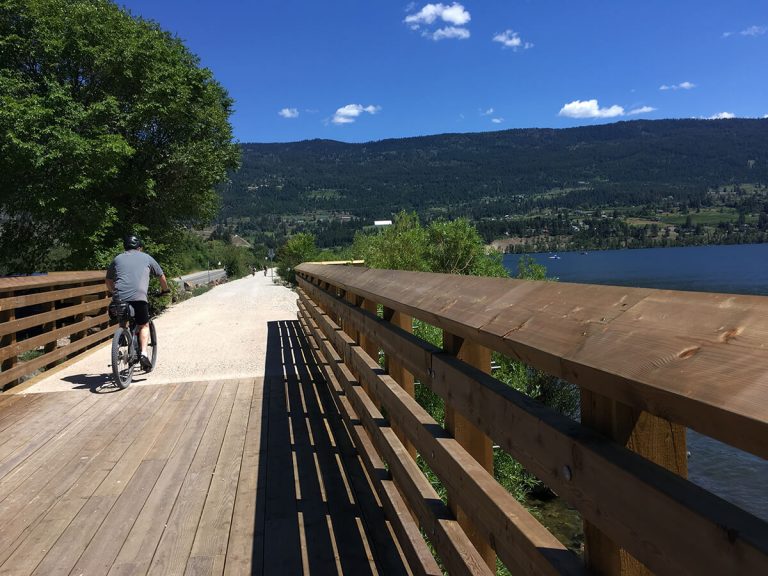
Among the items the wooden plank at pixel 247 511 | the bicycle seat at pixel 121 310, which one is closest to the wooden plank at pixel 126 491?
the wooden plank at pixel 247 511

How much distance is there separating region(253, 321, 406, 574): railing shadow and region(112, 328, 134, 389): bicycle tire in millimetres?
1737

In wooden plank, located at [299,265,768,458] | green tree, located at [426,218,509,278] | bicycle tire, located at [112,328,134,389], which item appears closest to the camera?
wooden plank, located at [299,265,768,458]

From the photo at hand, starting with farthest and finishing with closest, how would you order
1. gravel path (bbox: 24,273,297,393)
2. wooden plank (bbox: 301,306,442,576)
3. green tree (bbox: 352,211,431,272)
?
green tree (bbox: 352,211,431,272), gravel path (bbox: 24,273,297,393), wooden plank (bbox: 301,306,442,576)

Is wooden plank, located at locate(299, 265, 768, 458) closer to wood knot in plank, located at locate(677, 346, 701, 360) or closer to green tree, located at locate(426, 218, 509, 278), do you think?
wood knot in plank, located at locate(677, 346, 701, 360)

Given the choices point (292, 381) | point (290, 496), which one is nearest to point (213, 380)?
point (292, 381)

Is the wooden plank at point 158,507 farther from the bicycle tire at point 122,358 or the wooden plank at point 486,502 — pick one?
the bicycle tire at point 122,358

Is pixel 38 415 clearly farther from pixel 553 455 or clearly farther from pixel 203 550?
pixel 553 455

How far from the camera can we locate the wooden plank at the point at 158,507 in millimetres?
2934

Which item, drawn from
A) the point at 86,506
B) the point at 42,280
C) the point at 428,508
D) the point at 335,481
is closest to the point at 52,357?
the point at 42,280

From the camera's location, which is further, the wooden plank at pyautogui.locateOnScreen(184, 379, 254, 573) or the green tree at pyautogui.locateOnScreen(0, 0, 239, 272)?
the green tree at pyautogui.locateOnScreen(0, 0, 239, 272)

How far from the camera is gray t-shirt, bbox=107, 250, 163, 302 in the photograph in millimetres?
6988

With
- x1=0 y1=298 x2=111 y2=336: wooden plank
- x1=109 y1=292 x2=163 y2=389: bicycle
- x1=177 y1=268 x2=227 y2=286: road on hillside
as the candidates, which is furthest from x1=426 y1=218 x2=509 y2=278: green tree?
x1=177 y1=268 x2=227 y2=286: road on hillside

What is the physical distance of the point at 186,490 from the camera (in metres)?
3.78

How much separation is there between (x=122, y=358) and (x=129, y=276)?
90cm
